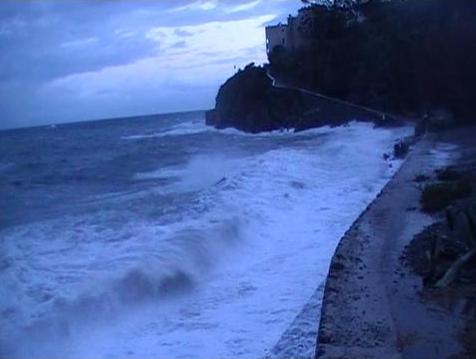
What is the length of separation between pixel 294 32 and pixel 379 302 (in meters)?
51.7

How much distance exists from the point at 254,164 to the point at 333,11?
34.2 m

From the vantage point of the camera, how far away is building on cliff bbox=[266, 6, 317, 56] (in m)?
52.0

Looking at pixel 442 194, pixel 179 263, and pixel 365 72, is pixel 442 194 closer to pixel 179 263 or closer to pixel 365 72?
pixel 179 263

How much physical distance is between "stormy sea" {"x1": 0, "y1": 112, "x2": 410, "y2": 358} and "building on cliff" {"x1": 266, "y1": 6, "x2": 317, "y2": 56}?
112 feet

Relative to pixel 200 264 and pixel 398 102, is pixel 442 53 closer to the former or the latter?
pixel 398 102

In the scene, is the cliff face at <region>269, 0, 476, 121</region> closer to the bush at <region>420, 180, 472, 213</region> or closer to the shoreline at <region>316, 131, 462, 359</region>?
the bush at <region>420, 180, 472, 213</region>

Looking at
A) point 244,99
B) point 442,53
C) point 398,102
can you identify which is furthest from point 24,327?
point 244,99

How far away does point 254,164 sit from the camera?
67.6 feet

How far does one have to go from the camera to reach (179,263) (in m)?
9.87

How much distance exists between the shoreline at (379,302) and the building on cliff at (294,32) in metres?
42.6

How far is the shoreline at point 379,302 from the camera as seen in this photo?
5.89 meters

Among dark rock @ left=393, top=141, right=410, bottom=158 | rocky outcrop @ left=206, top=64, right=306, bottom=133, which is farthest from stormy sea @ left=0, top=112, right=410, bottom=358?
rocky outcrop @ left=206, top=64, right=306, bottom=133

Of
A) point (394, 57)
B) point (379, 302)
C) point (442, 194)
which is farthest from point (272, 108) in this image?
point (379, 302)

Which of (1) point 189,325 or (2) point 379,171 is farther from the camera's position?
(2) point 379,171
